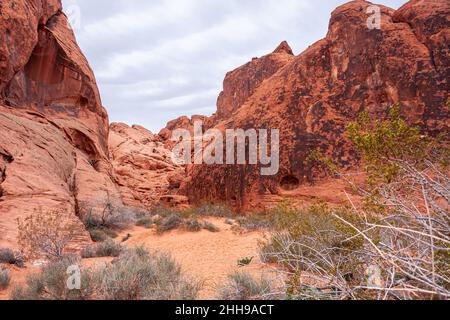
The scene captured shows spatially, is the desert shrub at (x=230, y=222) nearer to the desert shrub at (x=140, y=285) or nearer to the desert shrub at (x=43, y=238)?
the desert shrub at (x=43, y=238)

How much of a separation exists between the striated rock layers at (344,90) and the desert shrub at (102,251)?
5.50 m

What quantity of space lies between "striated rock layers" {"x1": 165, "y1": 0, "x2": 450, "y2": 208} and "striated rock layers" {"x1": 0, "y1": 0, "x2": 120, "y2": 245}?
536 centimetres

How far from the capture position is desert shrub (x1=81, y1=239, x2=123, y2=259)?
569cm

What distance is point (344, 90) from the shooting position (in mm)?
10359

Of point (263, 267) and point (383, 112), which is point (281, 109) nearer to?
point (383, 112)

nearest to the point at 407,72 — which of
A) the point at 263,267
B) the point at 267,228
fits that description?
the point at 267,228

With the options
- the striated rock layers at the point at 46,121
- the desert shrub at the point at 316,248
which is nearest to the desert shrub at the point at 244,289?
the desert shrub at the point at 316,248

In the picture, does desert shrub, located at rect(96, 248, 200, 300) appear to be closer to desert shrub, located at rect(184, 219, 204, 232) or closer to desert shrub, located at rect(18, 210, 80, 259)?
desert shrub, located at rect(18, 210, 80, 259)

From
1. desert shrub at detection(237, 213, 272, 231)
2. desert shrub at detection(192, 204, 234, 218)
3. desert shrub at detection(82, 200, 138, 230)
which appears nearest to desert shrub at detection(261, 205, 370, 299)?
desert shrub at detection(237, 213, 272, 231)

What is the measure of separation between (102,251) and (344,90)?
919 centimetres

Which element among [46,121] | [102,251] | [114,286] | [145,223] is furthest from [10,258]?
[46,121]

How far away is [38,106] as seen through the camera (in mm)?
12289
